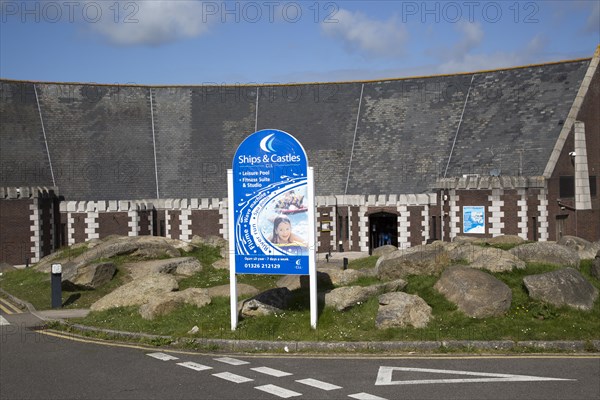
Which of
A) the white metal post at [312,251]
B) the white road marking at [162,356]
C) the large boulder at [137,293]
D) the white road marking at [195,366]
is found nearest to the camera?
the white road marking at [195,366]

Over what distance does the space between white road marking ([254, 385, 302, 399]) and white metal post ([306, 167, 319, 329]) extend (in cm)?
481

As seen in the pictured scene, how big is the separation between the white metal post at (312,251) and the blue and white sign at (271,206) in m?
0.07

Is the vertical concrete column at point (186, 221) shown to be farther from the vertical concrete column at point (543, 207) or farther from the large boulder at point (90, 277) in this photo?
the vertical concrete column at point (543, 207)

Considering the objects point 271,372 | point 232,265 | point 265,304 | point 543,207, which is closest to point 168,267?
point 265,304

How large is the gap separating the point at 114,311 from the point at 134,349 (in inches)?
177

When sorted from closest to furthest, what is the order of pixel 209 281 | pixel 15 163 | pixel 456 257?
pixel 456 257 < pixel 209 281 < pixel 15 163

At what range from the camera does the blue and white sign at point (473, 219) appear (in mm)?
37938

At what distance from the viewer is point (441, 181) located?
130ft

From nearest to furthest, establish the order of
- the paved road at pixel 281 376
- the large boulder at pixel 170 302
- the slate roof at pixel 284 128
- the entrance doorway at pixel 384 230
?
the paved road at pixel 281 376, the large boulder at pixel 170 302, the slate roof at pixel 284 128, the entrance doorway at pixel 384 230

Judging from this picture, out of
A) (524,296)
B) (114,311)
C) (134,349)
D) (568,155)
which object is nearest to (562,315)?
(524,296)

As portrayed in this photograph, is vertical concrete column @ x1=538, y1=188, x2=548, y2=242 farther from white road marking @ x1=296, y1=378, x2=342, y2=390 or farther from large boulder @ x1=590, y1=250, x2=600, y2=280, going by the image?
white road marking @ x1=296, y1=378, x2=342, y2=390

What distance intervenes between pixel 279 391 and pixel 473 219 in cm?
2731

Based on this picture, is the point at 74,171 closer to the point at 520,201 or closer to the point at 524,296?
the point at 520,201

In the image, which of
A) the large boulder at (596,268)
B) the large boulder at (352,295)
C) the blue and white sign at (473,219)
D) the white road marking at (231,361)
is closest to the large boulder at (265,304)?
the large boulder at (352,295)
